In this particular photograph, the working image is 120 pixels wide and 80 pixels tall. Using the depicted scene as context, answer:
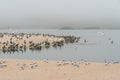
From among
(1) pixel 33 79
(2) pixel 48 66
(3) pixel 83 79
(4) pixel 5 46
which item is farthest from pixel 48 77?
→ (4) pixel 5 46

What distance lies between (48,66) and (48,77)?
5709mm

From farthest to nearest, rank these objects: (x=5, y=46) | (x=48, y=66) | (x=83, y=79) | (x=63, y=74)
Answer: (x=5, y=46) < (x=48, y=66) < (x=63, y=74) < (x=83, y=79)

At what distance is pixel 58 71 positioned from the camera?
94.9ft

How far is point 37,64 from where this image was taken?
3341 centimetres

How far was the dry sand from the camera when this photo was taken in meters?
26.3

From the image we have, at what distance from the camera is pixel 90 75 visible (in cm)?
2694

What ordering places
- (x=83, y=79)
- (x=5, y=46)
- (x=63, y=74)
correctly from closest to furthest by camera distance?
(x=83, y=79) → (x=63, y=74) → (x=5, y=46)

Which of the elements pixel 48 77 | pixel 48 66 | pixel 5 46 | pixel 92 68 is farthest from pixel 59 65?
pixel 5 46

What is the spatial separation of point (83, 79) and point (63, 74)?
262cm

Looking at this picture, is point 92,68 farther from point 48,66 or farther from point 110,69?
point 48,66

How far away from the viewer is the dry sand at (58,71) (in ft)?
86.3

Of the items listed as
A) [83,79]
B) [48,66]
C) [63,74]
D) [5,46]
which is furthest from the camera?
[5,46]

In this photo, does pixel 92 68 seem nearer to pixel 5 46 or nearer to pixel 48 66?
pixel 48 66

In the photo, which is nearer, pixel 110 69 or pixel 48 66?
pixel 110 69
